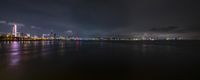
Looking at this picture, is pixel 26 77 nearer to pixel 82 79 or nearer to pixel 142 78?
pixel 82 79

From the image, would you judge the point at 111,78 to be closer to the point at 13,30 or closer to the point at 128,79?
the point at 128,79

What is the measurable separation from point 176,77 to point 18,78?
1126 centimetres

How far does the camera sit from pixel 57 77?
9.31 metres

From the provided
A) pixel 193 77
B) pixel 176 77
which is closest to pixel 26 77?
pixel 176 77

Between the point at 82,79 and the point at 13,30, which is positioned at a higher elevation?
the point at 13,30

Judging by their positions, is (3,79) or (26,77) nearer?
(3,79)

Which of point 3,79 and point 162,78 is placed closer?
point 3,79

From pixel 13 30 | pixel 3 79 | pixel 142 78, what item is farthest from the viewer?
pixel 13 30

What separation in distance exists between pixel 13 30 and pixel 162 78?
152299 millimetres

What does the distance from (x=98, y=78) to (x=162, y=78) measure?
4570mm

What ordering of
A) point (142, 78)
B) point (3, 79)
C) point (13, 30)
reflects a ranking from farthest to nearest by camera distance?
point (13, 30), point (142, 78), point (3, 79)

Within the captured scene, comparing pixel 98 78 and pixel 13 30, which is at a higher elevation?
pixel 13 30

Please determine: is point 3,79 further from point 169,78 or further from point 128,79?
point 169,78

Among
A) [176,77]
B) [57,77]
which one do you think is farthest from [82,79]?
[176,77]
